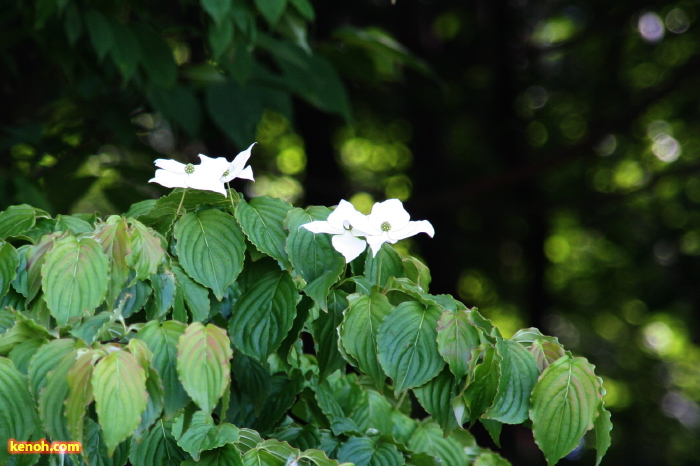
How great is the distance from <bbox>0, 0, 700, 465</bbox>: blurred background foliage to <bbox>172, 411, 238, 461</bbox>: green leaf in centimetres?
98

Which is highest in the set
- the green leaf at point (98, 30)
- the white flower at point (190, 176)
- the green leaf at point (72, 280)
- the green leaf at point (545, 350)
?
the white flower at point (190, 176)

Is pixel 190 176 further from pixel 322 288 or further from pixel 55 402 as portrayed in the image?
pixel 55 402

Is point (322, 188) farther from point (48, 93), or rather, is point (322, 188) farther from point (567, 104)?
point (567, 104)

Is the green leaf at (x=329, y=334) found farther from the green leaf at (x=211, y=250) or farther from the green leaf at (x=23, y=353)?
the green leaf at (x=23, y=353)

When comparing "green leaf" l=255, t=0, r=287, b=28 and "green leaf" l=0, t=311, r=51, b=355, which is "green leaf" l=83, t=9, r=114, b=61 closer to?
"green leaf" l=255, t=0, r=287, b=28

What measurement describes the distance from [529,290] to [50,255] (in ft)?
16.5

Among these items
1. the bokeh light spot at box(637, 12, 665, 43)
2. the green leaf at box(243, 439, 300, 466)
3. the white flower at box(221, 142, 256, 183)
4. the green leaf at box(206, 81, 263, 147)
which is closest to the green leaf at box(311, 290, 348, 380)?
the green leaf at box(243, 439, 300, 466)

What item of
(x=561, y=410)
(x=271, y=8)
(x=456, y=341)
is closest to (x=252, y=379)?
(x=456, y=341)

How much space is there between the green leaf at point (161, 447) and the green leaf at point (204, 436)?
52 millimetres

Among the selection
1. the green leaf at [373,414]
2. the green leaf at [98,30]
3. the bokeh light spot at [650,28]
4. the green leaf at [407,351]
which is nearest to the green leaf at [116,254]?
the green leaf at [407,351]

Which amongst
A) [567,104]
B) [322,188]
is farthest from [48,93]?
[567,104]

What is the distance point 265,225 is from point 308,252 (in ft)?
0.23

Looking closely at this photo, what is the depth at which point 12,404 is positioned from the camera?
2.70 feet

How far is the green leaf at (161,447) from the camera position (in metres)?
1.09
